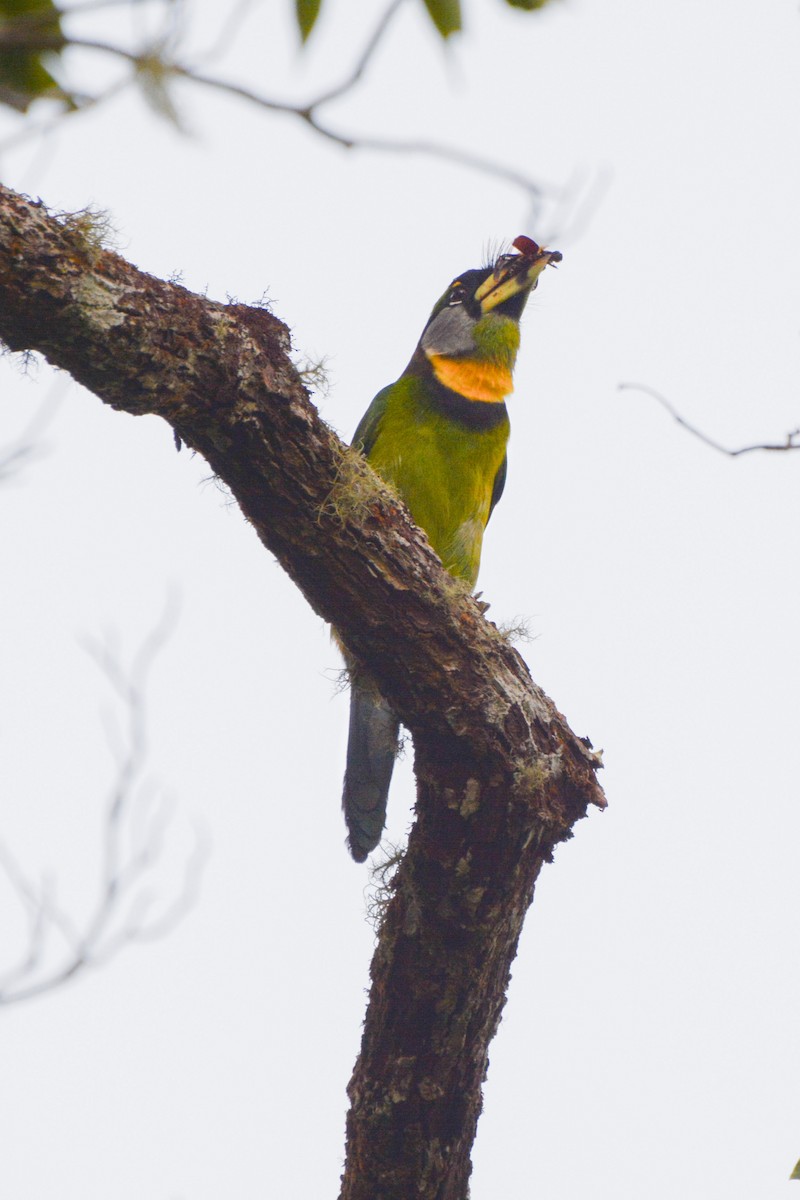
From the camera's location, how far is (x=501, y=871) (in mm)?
2576

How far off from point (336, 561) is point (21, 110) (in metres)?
1.08

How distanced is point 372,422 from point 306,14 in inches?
105

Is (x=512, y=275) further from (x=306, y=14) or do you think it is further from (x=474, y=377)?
(x=306, y=14)

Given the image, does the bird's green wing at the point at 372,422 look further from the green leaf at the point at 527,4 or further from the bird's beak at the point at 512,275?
the green leaf at the point at 527,4

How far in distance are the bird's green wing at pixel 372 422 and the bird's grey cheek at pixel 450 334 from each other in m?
0.32

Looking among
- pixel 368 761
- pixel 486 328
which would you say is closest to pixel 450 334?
pixel 486 328

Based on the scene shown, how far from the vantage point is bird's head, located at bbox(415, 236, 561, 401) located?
13.7 ft

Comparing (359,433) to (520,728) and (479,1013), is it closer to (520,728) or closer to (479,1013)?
(520,728)

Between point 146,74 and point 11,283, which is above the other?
point 11,283

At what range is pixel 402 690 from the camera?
252 cm

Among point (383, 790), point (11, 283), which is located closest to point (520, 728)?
A: point (383, 790)

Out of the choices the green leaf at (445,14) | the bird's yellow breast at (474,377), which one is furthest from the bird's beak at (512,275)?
the green leaf at (445,14)

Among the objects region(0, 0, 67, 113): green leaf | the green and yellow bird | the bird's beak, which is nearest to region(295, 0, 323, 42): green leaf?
region(0, 0, 67, 113): green leaf

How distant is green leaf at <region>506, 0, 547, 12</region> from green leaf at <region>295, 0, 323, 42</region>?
0.21 meters
